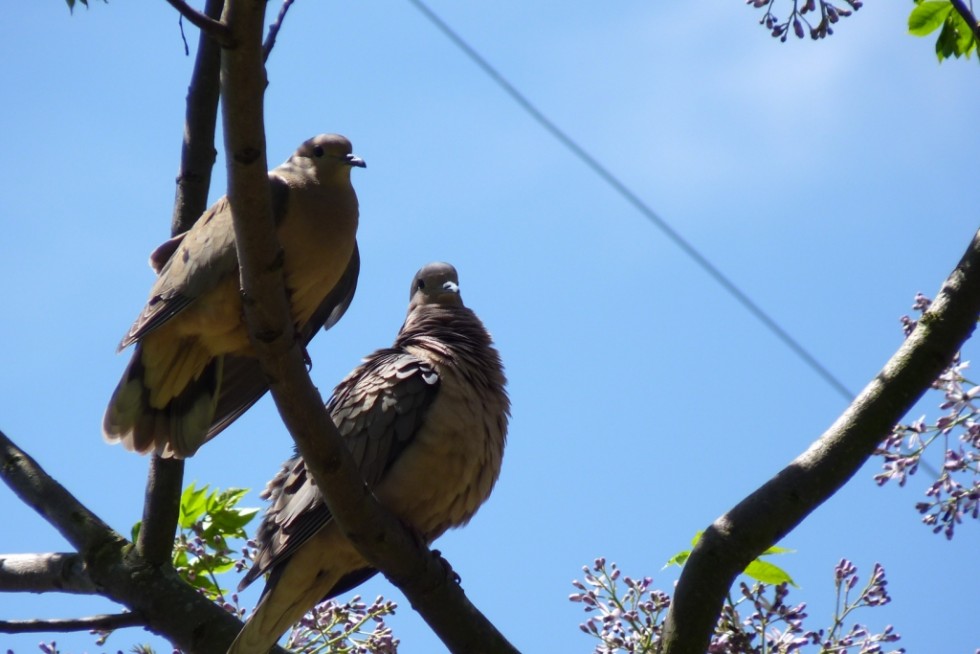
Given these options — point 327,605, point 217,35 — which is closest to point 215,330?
point 327,605

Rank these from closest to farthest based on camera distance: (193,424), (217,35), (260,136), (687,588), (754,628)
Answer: (217,35)
(260,136)
(687,588)
(754,628)
(193,424)

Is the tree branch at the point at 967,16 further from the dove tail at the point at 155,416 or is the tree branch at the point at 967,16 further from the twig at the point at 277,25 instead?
the dove tail at the point at 155,416

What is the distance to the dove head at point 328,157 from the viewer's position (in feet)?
13.0

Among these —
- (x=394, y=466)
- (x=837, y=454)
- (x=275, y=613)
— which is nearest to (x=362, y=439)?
(x=394, y=466)

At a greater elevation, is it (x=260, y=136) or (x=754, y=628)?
(x=260, y=136)

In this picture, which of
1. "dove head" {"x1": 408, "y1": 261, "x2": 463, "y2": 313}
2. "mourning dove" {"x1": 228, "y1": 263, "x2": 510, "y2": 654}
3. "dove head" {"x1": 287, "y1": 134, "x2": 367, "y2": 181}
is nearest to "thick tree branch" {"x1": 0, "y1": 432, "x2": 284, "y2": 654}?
"mourning dove" {"x1": 228, "y1": 263, "x2": 510, "y2": 654}

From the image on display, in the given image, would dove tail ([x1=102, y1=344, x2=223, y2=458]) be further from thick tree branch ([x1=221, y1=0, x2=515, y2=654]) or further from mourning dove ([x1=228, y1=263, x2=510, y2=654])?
thick tree branch ([x1=221, y1=0, x2=515, y2=654])

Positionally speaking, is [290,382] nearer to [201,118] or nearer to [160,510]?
[160,510]

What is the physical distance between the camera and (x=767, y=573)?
314 centimetres

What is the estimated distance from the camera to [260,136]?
2480 millimetres

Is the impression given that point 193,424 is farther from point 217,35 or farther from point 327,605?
point 217,35

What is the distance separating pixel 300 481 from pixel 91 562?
2.49 feet

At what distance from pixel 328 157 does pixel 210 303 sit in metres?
0.75

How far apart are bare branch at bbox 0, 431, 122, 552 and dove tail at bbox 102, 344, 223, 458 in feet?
0.81
